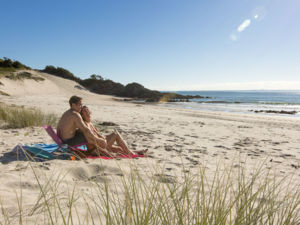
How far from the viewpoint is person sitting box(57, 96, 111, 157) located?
3.47 metres

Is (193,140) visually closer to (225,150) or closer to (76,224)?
(225,150)

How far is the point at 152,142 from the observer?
16.5 feet

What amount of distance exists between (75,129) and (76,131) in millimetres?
71

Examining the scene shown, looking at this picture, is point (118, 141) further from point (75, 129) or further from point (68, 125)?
point (68, 125)

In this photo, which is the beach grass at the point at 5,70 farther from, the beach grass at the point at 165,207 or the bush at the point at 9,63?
the beach grass at the point at 165,207

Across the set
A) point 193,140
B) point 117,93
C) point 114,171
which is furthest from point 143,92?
point 114,171

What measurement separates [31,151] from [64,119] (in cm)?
70

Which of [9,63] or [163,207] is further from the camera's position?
[9,63]

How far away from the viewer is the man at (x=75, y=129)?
11.4ft

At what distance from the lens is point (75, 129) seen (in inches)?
144

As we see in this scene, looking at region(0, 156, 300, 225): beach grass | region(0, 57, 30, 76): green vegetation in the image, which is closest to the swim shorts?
region(0, 156, 300, 225): beach grass

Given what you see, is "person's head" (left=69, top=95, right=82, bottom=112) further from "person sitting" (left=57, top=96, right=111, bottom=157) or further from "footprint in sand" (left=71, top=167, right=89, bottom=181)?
"footprint in sand" (left=71, top=167, right=89, bottom=181)

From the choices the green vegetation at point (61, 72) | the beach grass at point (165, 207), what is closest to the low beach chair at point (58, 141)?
the beach grass at point (165, 207)

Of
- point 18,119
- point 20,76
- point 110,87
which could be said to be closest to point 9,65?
point 20,76
